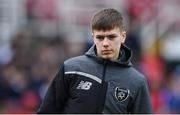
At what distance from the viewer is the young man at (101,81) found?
Result: 253 inches

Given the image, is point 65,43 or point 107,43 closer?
point 107,43

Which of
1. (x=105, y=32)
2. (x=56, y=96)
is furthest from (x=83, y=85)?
(x=105, y=32)

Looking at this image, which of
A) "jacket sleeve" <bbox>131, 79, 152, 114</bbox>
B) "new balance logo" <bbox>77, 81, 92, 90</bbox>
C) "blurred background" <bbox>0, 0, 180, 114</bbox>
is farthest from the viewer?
"blurred background" <bbox>0, 0, 180, 114</bbox>

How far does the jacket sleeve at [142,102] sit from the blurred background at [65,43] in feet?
16.5

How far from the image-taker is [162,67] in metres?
14.1

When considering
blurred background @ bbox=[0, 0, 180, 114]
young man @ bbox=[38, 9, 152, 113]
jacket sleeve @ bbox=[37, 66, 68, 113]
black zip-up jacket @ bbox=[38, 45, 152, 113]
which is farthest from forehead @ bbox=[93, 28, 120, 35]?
blurred background @ bbox=[0, 0, 180, 114]

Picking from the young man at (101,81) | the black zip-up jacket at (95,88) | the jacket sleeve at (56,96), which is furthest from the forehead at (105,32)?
the jacket sleeve at (56,96)

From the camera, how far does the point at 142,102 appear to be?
662 cm

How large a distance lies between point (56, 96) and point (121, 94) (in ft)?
1.58

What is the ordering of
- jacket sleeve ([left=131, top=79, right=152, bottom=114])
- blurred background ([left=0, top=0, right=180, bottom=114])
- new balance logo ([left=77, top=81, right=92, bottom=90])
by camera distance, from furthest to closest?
blurred background ([left=0, top=0, right=180, bottom=114]) < jacket sleeve ([left=131, top=79, right=152, bottom=114]) < new balance logo ([left=77, top=81, right=92, bottom=90])

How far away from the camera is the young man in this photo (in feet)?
21.1

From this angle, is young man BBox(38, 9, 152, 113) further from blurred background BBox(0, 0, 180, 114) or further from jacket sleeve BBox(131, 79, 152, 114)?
A: blurred background BBox(0, 0, 180, 114)

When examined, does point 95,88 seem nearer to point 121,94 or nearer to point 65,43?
point 121,94

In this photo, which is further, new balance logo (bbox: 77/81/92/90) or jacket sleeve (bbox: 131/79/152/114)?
jacket sleeve (bbox: 131/79/152/114)
